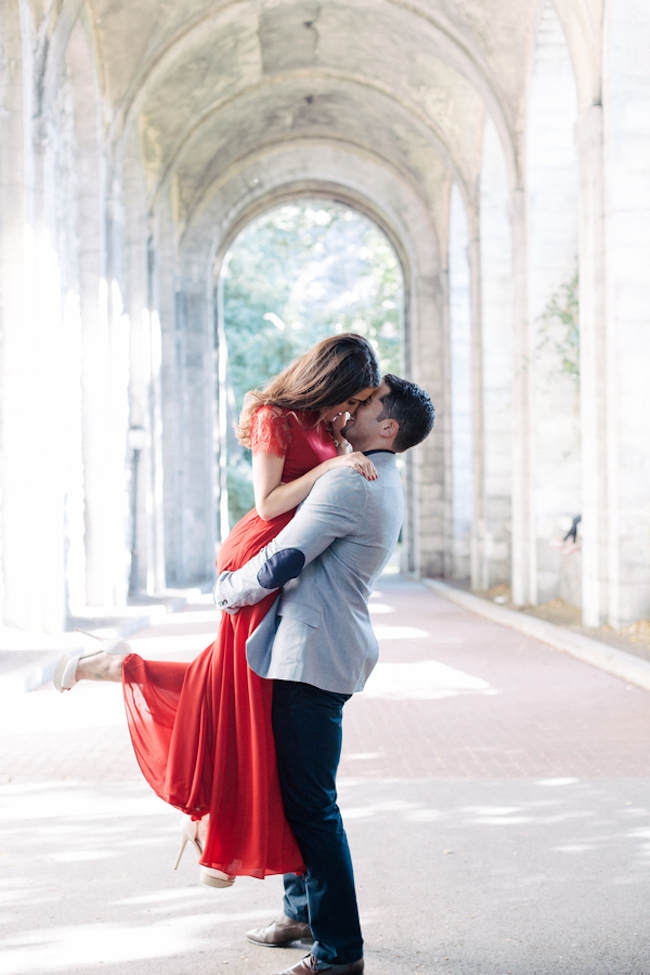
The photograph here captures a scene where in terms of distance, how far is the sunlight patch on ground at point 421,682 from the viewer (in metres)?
6.79

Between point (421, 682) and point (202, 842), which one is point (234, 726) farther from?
point (421, 682)

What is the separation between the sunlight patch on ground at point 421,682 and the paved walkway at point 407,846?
3.2 inches

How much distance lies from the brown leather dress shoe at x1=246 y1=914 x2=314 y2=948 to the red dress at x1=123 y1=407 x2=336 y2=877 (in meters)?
0.36

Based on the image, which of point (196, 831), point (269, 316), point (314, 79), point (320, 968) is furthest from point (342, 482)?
point (269, 316)

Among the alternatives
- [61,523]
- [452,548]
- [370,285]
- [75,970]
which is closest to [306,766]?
[75,970]

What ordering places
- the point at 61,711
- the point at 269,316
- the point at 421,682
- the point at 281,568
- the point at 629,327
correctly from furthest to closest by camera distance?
the point at 269,316 < the point at 629,327 < the point at 421,682 < the point at 61,711 < the point at 281,568

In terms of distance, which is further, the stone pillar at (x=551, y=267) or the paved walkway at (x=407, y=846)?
the stone pillar at (x=551, y=267)

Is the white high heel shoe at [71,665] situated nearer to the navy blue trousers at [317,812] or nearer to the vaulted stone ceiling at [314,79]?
the navy blue trousers at [317,812]

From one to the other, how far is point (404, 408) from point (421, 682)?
4.86 metres

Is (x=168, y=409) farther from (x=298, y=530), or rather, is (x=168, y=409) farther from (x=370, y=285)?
(x=370, y=285)

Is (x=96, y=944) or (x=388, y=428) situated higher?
(x=388, y=428)

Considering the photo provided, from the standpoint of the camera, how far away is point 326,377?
8.43 ft

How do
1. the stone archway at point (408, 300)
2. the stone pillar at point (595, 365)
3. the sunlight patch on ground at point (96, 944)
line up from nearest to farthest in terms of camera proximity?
the sunlight patch on ground at point (96, 944) → the stone pillar at point (595, 365) → the stone archway at point (408, 300)

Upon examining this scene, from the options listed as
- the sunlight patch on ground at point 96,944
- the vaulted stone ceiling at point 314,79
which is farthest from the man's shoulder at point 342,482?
the vaulted stone ceiling at point 314,79
